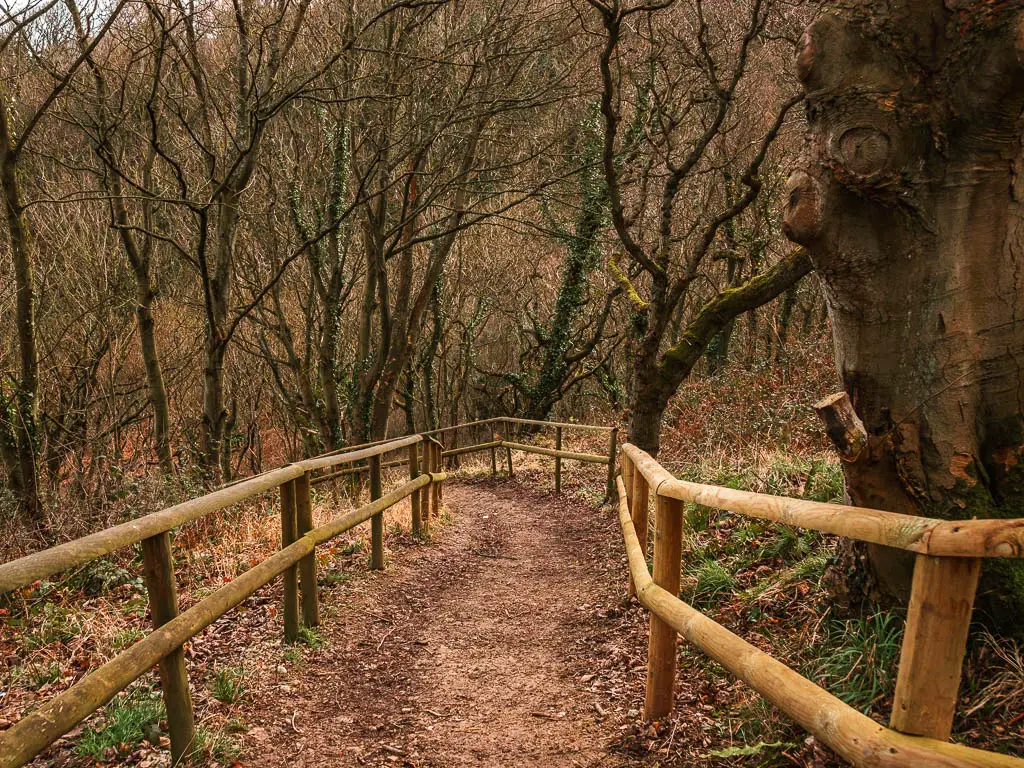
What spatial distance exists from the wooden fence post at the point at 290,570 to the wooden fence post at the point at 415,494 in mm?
2825

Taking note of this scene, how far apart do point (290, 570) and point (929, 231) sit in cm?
392

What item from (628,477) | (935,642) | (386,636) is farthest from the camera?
(628,477)

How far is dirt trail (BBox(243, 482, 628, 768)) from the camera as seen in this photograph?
3760 millimetres

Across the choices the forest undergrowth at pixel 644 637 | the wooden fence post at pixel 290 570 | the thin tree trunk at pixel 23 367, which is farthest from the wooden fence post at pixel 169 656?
the thin tree trunk at pixel 23 367

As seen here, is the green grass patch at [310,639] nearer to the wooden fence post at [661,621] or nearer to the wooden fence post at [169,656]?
the wooden fence post at [169,656]

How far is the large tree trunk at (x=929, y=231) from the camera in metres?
Result: 2.85

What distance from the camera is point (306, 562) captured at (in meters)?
5.02

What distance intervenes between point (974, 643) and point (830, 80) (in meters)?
2.35

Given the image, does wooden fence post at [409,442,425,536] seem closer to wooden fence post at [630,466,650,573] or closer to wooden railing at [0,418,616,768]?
wooden railing at [0,418,616,768]

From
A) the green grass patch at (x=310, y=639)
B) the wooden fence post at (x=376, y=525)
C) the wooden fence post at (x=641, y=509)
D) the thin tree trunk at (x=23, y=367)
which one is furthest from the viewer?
the thin tree trunk at (x=23, y=367)

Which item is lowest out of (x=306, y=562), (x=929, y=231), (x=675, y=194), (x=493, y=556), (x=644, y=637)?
(x=493, y=556)

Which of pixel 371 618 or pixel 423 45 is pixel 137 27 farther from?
pixel 371 618

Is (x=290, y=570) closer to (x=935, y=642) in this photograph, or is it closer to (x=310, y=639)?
(x=310, y=639)

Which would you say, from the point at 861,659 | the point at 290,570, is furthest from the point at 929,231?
the point at 290,570
